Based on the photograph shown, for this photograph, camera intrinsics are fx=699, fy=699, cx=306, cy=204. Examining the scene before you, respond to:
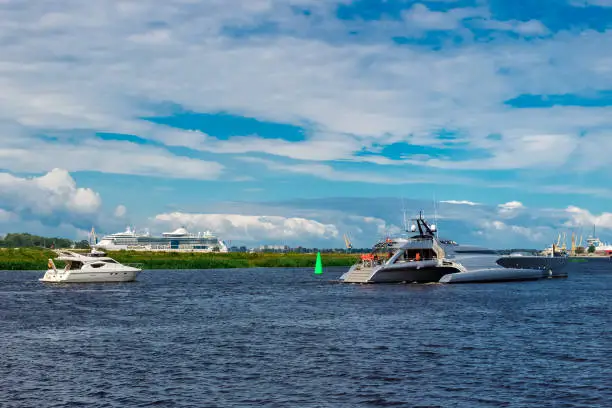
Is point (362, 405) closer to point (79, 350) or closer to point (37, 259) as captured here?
point (79, 350)

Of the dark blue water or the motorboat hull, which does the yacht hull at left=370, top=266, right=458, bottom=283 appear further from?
the motorboat hull

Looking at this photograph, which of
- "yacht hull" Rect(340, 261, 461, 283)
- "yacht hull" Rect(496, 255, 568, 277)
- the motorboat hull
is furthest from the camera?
"yacht hull" Rect(496, 255, 568, 277)

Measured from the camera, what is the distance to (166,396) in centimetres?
2956

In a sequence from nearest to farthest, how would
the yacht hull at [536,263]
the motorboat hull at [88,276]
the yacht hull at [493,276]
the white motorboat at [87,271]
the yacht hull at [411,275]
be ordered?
1. the yacht hull at [411,275]
2. the yacht hull at [493,276]
3. the motorboat hull at [88,276]
4. the white motorboat at [87,271]
5. the yacht hull at [536,263]

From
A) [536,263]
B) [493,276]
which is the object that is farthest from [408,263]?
[536,263]

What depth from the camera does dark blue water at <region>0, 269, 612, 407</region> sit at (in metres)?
29.6

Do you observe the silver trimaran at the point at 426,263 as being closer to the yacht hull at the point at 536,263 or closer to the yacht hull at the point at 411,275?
the yacht hull at the point at 411,275

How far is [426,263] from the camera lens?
103 m

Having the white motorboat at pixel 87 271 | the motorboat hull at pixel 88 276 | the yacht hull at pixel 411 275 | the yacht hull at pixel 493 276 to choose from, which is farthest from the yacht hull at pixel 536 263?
the white motorboat at pixel 87 271

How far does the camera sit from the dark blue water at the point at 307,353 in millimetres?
29609

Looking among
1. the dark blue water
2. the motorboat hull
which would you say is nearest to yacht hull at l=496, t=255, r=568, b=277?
the dark blue water

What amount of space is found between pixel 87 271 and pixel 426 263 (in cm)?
5203

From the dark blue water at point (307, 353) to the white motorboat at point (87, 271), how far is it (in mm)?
34381

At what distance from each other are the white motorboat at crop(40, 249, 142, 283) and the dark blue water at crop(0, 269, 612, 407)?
34.4 m
